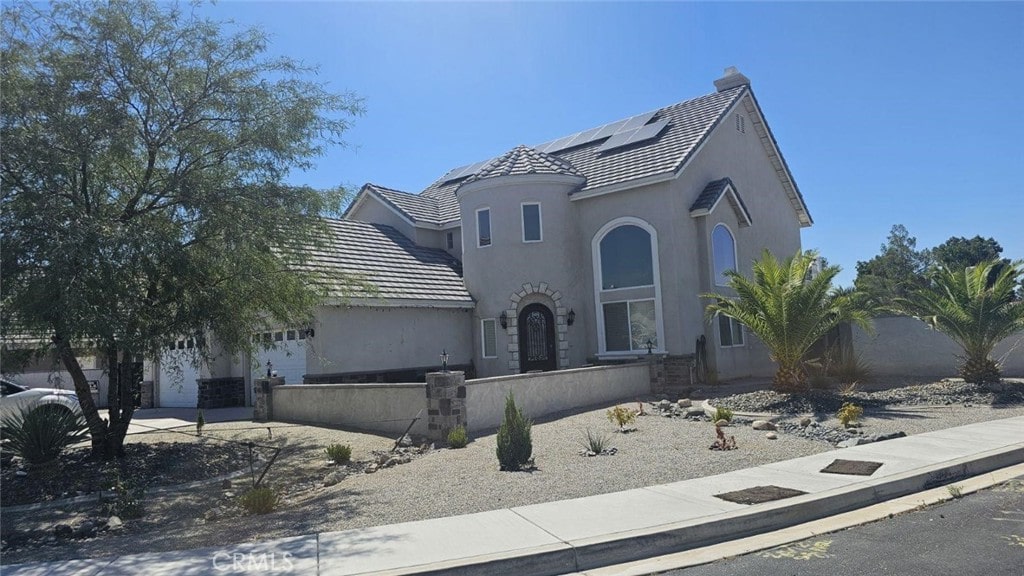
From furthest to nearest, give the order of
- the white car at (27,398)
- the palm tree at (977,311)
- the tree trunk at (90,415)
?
the palm tree at (977,311), the white car at (27,398), the tree trunk at (90,415)

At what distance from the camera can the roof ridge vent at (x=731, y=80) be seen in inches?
997

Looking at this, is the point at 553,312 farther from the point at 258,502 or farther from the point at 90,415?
the point at 258,502

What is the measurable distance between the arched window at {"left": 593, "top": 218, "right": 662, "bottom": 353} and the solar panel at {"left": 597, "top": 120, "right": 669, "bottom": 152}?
3535 mm

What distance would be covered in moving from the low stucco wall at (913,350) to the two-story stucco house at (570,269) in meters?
3.26

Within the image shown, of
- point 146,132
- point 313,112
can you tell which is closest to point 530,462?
point 313,112

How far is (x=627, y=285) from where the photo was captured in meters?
21.2

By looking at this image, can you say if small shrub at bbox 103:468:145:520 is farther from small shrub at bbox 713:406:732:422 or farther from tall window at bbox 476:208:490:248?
tall window at bbox 476:208:490:248

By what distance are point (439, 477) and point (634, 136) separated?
1661 centimetres

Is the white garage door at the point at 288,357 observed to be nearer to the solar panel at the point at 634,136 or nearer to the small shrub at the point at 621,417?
the small shrub at the point at 621,417

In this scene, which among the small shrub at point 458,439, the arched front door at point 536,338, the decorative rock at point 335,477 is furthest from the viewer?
the arched front door at point 536,338

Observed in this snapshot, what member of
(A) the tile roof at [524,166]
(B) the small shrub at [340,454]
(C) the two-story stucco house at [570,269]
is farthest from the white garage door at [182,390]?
(B) the small shrub at [340,454]

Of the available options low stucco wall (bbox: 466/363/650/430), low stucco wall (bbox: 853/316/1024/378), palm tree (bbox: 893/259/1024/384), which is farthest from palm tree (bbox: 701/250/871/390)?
Result: low stucco wall (bbox: 853/316/1024/378)

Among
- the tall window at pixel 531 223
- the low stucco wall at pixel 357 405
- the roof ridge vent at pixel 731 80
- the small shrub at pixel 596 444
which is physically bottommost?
the small shrub at pixel 596 444

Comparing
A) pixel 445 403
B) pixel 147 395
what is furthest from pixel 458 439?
pixel 147 395
